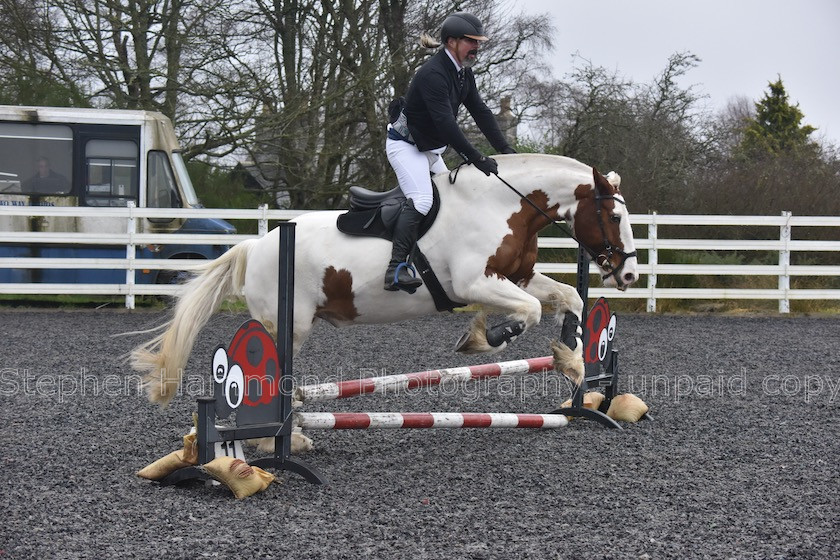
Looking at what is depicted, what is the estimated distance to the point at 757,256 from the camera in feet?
46.6

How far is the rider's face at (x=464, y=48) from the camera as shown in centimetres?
481

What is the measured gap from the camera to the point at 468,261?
479 cm

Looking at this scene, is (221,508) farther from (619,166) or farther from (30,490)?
(619,166)

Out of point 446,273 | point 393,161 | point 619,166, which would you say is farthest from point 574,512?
point 619,166

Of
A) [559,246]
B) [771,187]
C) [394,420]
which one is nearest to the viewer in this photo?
[394,420]

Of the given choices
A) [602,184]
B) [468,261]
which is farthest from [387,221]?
[602,184]

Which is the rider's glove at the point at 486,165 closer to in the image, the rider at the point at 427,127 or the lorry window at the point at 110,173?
the rider at the point at 427,127

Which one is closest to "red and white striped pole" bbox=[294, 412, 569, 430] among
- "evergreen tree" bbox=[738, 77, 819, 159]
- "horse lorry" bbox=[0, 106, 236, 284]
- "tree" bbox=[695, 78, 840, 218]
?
"horse lorry" bbox=[0, 106, 236, 284]

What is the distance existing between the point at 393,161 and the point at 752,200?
10659mm

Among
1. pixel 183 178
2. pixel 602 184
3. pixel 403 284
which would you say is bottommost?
pixel 403 284

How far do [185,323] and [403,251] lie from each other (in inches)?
46.5

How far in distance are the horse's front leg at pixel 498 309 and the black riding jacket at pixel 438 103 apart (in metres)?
0.68

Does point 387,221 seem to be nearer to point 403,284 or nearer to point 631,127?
point 403,284

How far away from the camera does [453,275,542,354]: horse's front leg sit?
4.66 m
